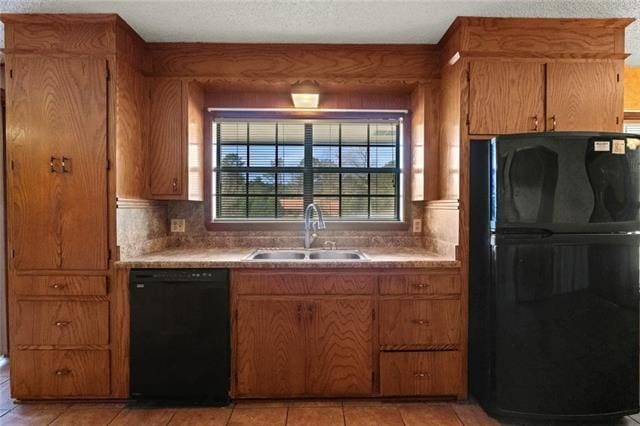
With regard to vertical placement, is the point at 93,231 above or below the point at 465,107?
below

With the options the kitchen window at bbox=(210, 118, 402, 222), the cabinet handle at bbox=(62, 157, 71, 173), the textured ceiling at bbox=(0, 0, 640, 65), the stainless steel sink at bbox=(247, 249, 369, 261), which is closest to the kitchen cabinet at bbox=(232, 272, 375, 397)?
the stainless steel sink at bbox=(247, 249, 369, 261)

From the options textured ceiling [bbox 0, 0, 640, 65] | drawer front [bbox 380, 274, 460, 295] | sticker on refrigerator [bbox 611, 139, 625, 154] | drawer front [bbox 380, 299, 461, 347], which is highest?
textured ceiling [bbox 0, 0, 640, 65]

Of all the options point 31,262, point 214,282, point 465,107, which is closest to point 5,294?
point 31,262

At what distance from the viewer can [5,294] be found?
3217 millimetres

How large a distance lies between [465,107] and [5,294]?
3.64 meters

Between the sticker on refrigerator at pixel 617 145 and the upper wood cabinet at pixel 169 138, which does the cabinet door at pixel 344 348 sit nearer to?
the upper wood cabinet at pixel 169 138

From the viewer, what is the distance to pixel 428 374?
252cm

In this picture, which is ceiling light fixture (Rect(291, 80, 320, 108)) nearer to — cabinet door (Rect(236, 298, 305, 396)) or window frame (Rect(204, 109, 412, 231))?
window frame (Rect(204, 109, 412, 231))

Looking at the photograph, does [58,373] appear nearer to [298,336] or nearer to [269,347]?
[269,347]

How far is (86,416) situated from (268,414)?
3.39 feet

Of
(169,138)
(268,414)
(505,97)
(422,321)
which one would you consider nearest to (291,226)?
(169,138)

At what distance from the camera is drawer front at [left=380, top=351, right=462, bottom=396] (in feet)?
8.26

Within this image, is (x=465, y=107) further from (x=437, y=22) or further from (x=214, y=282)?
(x=214, y=282)

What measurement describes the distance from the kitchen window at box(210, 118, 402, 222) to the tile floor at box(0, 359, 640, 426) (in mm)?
1400
